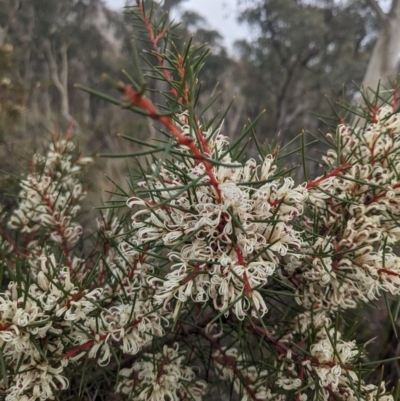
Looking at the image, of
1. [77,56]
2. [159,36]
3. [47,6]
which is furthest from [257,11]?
[159,36]

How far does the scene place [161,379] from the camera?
1.67 feet

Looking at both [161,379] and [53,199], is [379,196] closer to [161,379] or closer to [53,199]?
[161,379]

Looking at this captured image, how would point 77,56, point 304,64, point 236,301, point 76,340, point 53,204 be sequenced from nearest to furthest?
point 236,301, point 76,340, point 53,204, point 304,64, point 77,56

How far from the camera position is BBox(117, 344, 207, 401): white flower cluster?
0.50 m

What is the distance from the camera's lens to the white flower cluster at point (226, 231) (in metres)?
0.35

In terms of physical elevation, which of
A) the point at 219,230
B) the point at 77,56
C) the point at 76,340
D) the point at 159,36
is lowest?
the point at 76,340

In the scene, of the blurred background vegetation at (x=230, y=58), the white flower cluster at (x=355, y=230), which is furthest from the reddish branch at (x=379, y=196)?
the blurred background vegetation at (x=230, y=58)

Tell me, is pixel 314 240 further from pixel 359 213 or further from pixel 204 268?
pixel 204 268

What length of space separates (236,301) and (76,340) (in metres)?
0.22

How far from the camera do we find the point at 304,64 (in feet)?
15.5

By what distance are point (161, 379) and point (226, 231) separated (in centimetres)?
27

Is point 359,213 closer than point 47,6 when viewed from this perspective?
Yes

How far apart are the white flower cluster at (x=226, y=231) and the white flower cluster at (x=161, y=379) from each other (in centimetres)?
18

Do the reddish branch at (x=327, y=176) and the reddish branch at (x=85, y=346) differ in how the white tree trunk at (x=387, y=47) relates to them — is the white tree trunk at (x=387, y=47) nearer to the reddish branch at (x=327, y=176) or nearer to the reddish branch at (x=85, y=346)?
the reddish branch at (x=327, y=176)
